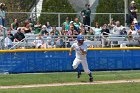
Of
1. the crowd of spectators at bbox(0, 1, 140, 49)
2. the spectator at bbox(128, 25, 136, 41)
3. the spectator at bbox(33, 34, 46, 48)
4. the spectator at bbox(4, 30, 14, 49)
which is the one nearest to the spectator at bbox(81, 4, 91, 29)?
the crowd of spectators at bbox(0, 1, 140, 49)

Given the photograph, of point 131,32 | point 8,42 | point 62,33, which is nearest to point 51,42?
point 62,33

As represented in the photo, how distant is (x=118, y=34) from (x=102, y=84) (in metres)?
11.7

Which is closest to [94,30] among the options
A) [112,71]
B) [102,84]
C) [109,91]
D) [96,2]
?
[112,71]

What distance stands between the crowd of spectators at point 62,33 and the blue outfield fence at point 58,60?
3.10 feet

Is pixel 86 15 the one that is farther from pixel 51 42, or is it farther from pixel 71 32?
pixel 51 42

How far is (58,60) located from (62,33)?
9.28 ft

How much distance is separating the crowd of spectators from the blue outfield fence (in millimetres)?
944

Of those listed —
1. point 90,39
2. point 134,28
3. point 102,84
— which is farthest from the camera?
point 134,28

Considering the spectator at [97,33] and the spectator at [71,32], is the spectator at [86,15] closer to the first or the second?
the spectator at [97,33]

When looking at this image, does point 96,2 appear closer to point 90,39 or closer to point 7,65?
point 90,39

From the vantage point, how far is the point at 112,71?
90.7 ft

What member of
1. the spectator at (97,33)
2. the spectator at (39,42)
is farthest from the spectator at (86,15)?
the spectator at (39,42)

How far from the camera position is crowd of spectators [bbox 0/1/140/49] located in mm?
27703

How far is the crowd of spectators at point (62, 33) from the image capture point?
27.7 m
